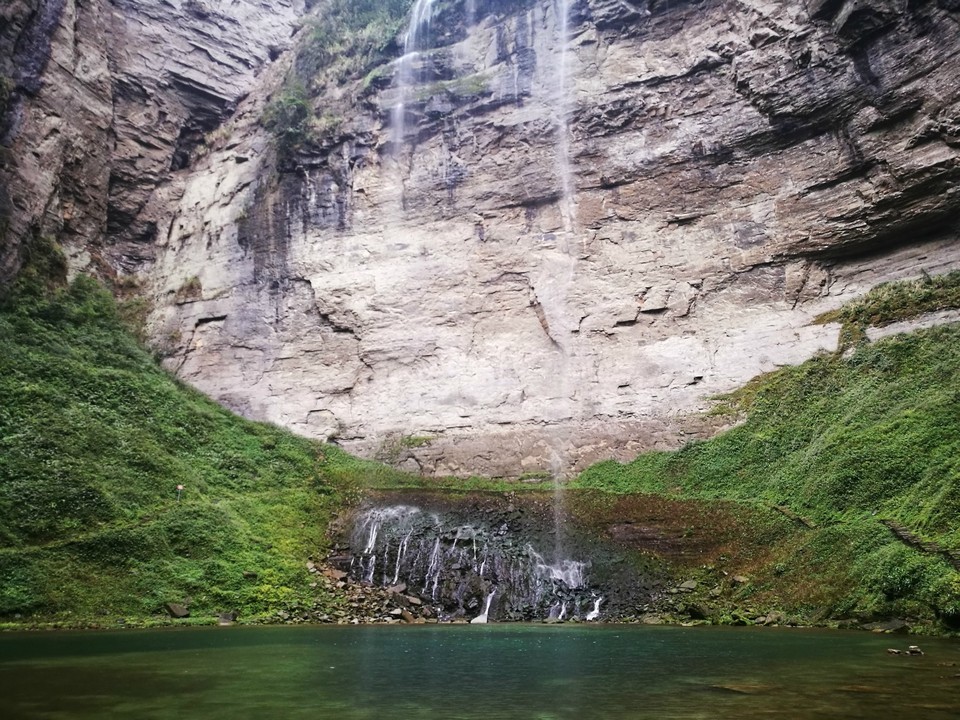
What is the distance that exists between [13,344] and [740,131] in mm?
22527

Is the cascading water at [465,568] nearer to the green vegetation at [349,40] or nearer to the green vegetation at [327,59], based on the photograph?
the green vegetation at [327,59]

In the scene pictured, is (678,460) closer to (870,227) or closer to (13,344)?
(870,227)

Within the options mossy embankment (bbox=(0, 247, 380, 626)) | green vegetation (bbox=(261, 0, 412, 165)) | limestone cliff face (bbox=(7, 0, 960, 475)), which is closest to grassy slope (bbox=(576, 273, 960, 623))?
limestone cliff face (bbox=(7, 0, 960, 475))

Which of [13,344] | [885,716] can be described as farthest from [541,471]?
[885,716]

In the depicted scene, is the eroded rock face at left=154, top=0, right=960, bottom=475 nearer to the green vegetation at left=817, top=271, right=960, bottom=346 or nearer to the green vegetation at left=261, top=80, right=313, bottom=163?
the green vegetation at left=817, top=271, right=960, bottom=346

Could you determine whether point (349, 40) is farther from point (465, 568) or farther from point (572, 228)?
point (465, 568)

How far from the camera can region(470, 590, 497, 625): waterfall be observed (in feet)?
47.5

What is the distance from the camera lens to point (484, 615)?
49.6 ft

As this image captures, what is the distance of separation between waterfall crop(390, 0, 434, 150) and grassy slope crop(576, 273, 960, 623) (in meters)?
15.2

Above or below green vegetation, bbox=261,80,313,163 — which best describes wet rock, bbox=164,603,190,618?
below

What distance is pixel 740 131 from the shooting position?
23.1 meters

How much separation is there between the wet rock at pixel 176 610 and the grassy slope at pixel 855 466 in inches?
425

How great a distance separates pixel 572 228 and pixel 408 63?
10.3m

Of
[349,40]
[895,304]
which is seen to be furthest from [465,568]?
[349,40]
